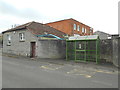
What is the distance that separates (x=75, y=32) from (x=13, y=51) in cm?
1775

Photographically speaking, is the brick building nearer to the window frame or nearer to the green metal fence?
the window frame

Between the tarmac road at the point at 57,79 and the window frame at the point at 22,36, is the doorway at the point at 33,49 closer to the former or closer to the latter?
the window frame at the point at 22,36

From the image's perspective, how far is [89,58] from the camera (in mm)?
10570

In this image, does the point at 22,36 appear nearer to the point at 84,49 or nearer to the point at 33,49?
the point at 33,49

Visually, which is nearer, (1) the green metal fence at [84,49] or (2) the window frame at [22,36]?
(1) the green metal fence at [84,49]

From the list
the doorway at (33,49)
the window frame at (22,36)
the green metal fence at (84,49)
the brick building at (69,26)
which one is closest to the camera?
the green metal fence at (84,49)

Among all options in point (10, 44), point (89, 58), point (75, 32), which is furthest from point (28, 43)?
point (75, 32)

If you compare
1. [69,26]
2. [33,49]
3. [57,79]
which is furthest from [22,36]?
[69,26]

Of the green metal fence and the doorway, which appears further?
the doorway

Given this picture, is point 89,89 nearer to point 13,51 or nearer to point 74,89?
point 74,89

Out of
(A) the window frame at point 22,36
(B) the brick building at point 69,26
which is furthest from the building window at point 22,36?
(B) the brick building at point 69,26

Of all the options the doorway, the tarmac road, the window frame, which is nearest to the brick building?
the window frame

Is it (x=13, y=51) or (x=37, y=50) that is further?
(x=13, y=51)

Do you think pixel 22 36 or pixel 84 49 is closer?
pixel 84 49
